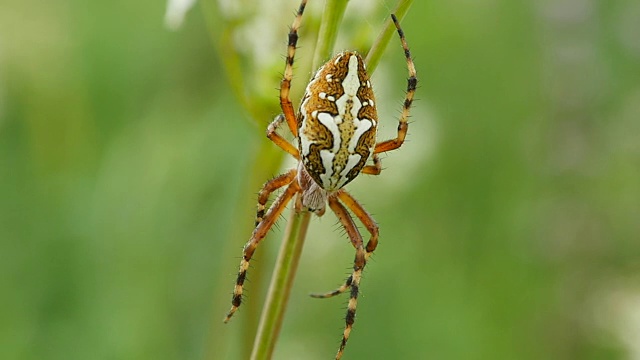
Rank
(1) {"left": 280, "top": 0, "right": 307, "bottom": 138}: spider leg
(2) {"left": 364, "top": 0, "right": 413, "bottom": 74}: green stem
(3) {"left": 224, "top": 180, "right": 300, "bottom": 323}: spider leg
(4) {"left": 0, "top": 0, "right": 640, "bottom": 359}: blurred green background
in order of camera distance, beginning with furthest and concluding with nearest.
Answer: (4) {"left": 0, "top": 0, "right": 640, "bottom": 359}: blurred green background
(3) {"left": 224, "top": 180, "right": 300, "bottom": 323}: spider leg
(1) {"left": 280, "top": 0, "right": 307, "bottom": 138}: spider leg
(2) {"left": 364, "top": 0, "right": 413, "bottom": 74}: green stem

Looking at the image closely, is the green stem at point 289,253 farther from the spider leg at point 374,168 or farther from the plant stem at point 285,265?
the spider leg at point 374,168

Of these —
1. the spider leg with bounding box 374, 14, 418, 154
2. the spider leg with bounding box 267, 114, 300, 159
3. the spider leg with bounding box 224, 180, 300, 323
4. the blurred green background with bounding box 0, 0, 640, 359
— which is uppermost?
the blurred green background with bounding box 0, 0, 640, 359

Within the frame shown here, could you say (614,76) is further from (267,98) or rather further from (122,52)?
(267,98)

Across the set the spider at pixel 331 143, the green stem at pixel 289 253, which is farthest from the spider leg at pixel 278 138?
the green stem at pixel 289 253

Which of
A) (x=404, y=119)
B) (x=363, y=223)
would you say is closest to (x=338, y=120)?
(x=404, y=119)

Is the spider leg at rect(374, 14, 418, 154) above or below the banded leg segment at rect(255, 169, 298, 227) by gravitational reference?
above

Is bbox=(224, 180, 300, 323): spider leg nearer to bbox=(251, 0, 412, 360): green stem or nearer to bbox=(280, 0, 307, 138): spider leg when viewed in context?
bbox=(280, 0, 307, 138): spider leg

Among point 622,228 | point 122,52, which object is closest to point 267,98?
point 622,228

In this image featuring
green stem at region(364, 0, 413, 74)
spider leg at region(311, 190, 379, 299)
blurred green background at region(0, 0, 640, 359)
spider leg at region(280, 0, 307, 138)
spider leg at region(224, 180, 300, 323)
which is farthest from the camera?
blurred green background at region(0, 0, 640, 359)

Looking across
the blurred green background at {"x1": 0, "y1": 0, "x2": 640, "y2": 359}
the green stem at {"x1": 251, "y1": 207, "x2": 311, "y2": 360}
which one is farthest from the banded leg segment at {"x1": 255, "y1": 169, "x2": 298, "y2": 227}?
the green stem at {"x1": 251, "y1": 207, "x2": 311, "y2": 360}

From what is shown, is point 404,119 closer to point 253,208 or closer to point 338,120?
point 338,120
